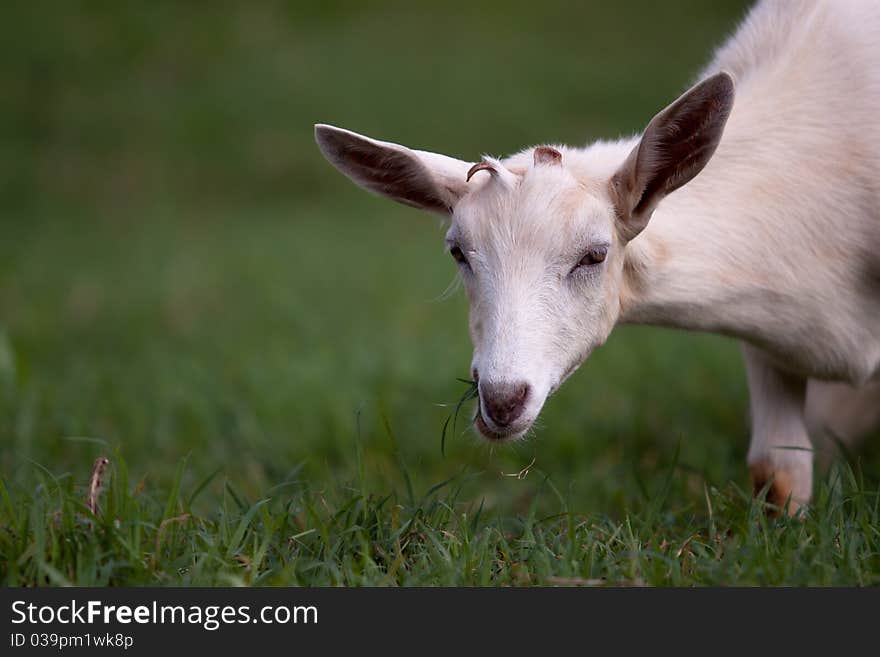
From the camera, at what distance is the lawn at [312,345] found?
2.84m

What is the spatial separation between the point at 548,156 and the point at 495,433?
77 centimetres

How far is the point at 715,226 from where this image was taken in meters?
3.18

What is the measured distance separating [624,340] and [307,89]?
9.86m

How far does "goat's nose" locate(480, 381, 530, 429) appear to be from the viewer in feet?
8.66

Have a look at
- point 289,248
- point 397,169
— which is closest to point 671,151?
point 397,169

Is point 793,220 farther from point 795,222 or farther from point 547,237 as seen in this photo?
point 547,237

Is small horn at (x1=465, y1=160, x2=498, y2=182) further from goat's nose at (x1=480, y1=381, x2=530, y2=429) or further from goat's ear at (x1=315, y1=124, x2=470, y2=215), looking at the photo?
goat's nose at (x1=480, y1=381, x2=530, y2=429)

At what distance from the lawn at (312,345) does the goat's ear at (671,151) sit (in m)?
0.60

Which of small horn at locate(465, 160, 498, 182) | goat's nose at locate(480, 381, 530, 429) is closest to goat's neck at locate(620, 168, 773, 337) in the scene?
small horn at locate(465, 160, 498, 182)

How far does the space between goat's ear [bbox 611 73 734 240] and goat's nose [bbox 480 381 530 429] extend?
0.59 m

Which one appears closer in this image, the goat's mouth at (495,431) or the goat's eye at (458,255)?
the goat's mouth at (495,431)

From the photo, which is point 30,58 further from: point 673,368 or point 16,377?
point 673,368

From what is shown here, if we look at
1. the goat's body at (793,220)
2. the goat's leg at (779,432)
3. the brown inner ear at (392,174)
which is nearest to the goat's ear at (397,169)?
the brown inner ear at (392,174)

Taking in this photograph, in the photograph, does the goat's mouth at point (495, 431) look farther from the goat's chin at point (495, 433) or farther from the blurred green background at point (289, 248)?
the blurred green background at point (289, 248)
